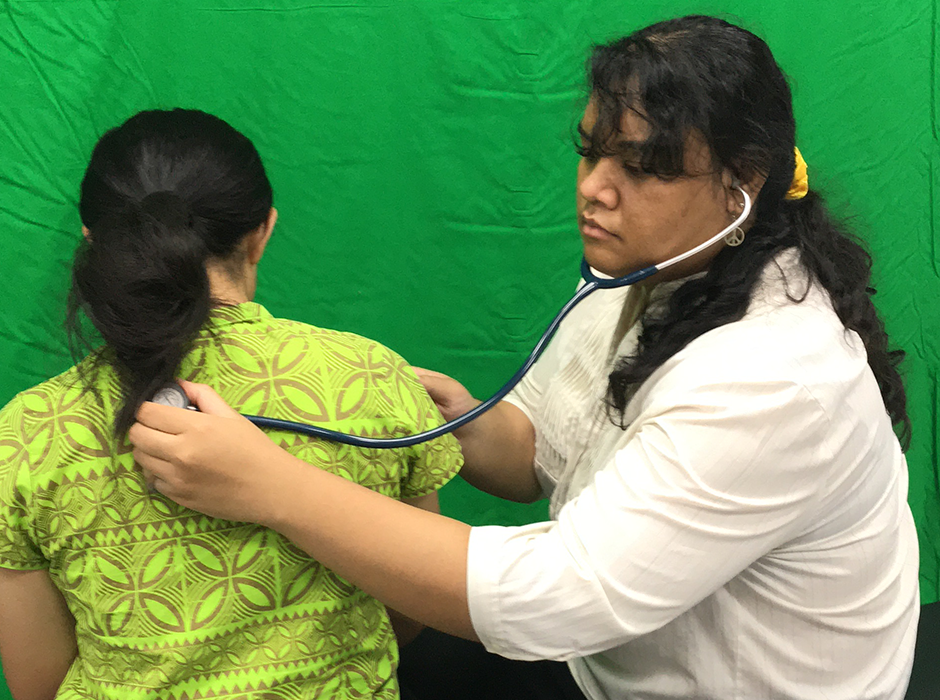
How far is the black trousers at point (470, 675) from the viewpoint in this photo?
118 centimetres

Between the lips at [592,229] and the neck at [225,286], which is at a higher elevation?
the lips at [592,229]

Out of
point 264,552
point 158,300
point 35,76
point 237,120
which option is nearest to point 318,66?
point 237,120

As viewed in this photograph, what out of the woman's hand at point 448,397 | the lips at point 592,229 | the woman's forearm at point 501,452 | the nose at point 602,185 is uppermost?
the nose at point 602,185

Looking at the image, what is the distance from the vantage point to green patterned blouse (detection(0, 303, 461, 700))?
31.1 inches

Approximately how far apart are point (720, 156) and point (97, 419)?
675mm

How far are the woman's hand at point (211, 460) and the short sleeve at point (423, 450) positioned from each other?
160mm

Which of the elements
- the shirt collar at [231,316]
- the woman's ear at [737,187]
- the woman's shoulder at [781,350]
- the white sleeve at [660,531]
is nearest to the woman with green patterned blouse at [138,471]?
the shirt collar at [231,316]

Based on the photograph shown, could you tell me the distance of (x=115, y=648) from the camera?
32.8 inches

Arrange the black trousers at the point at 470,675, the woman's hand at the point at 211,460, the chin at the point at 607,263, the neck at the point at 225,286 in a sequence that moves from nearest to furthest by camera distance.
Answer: the woman's hand at the point at 211,460 < the neck at the point at 225,286 < the chin at the point at 607,263 < the black trousers at the point at 470,675

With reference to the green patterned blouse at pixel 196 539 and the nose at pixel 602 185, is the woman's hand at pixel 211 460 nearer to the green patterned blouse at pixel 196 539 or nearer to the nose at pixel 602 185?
the green patterned blouse at pixel 196 539

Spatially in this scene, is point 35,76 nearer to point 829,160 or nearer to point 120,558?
point 120,558

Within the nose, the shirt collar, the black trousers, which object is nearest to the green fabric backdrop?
the nose

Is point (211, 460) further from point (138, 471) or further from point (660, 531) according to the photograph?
point (660, 531)

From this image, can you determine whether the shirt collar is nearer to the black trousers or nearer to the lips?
the lips
